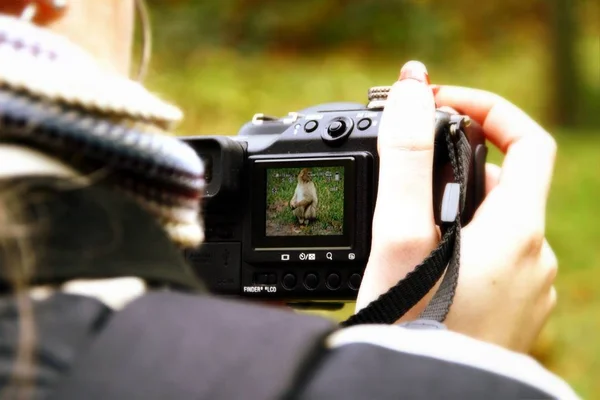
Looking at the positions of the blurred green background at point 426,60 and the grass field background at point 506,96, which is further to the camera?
the blurred green background at point 426,60

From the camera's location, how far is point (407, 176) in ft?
2.92

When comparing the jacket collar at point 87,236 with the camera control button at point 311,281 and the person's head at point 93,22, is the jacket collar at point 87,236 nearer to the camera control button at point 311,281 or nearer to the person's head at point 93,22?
the person's head at point 93,22

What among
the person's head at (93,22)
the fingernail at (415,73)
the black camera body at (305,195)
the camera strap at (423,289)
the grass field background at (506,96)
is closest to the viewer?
the person's head at (93,22)

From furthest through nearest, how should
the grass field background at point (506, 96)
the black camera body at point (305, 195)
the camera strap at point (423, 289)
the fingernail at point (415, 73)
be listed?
1. the grass field background at point (506, 96)
2. the black camera body at point (305, 195)
3. the fingernail at point (415, 73)
4. the camera strap at point (423, 289)

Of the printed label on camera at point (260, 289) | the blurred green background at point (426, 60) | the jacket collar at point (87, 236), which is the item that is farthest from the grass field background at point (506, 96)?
the jacket collar at point (87, 236)

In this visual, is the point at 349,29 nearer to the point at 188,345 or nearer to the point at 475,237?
the point at 475,237

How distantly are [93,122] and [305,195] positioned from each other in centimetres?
63

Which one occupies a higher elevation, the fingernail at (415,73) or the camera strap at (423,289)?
the fingernail at (415,73)

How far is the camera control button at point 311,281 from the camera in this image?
1.19 meters

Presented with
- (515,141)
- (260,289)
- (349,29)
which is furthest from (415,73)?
(349,29)

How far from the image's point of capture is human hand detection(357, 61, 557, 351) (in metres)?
0.90

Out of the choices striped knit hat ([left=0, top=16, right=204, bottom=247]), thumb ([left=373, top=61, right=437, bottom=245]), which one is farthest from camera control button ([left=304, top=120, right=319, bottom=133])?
striped knit hat ([left=0, top=16, right=204, bottom=247])

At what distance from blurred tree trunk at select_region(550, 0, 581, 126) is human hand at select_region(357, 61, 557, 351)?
5.75 meters

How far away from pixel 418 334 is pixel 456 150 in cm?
56
